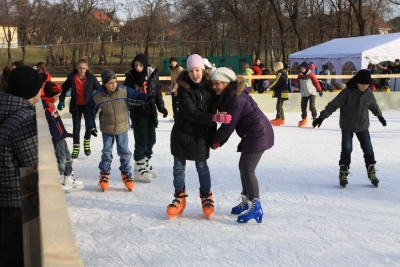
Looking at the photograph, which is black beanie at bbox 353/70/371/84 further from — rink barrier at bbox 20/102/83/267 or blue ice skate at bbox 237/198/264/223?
rink barrier at bbox 20/102/83/267

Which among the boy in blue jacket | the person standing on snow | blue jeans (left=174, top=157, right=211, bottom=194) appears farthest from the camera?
the person standing on snow

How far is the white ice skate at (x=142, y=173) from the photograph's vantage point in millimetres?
6003

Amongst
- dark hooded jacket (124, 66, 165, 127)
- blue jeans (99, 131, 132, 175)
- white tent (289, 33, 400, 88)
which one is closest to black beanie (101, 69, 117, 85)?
blue jeans (99, 131, 132, 175)

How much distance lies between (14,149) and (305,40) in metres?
34.5

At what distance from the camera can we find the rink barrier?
1.20m

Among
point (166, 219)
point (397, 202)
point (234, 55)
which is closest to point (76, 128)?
point (166, 219)

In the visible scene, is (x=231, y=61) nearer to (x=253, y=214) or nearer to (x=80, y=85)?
(x=80, y=85)

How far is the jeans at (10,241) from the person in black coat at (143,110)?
3.26 meters

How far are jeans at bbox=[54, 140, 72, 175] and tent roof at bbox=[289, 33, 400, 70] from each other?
16.8 m

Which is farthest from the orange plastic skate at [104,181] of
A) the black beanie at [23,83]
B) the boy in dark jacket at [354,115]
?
the black beanie at [23,83]

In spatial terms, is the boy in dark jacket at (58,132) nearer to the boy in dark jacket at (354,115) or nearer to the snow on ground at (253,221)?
the snow on ground at (253,221)

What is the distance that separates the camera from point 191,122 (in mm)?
4348

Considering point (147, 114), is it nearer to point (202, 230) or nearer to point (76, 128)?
point (76, 128)

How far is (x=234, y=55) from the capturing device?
71.6 feet
